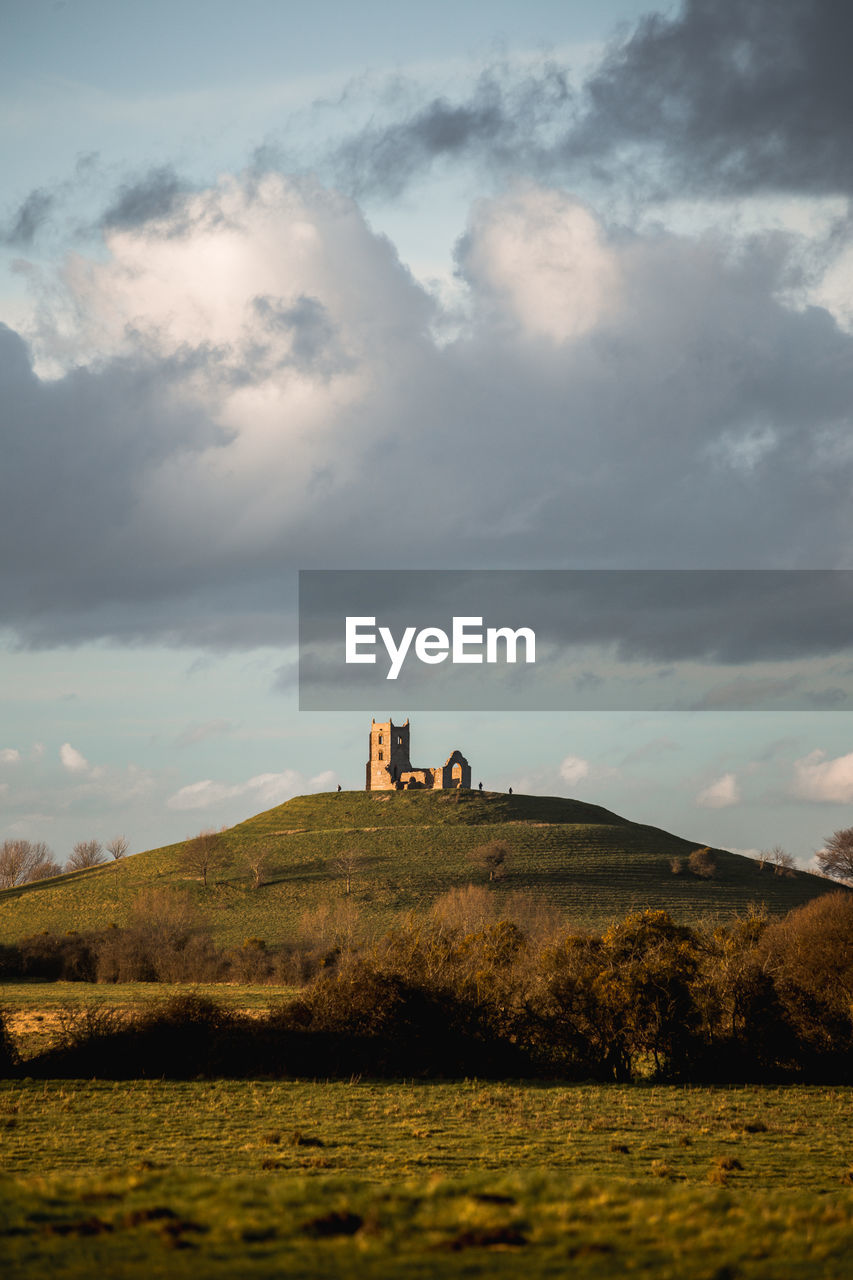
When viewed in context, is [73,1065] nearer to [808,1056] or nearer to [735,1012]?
[735,1012]

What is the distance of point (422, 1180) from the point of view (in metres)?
17.9

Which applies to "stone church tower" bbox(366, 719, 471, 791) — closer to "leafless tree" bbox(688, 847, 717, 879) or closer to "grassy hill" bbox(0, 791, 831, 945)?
"grassy hill" bbox(0, 791, 831, 945)

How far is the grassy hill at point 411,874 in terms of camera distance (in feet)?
347

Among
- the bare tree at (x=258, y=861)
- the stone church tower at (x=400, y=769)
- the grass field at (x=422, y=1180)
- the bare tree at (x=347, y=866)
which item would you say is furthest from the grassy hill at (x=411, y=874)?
the grass field at (x=422, y=1180)

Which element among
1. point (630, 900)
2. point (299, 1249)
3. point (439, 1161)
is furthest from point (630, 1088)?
point (630, 900)

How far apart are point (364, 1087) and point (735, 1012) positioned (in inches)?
594

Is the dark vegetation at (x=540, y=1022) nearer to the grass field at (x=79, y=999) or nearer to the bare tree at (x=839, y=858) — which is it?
the grass field at (x=79, y=999)

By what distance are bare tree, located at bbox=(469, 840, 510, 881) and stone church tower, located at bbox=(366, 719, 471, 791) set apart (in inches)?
1829

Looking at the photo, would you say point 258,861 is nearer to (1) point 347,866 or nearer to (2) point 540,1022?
(1) point 347,866

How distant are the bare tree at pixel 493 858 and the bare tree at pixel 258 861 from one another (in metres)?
25.0

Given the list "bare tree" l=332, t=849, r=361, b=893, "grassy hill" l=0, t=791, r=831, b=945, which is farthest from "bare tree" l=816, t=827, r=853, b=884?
"bare tree" l=332, t=849, r=361, b=893

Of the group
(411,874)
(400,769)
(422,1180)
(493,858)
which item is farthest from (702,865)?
(422,1180)

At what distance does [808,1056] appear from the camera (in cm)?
4000

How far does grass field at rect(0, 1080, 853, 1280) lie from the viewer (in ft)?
33.2
